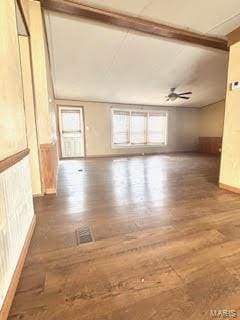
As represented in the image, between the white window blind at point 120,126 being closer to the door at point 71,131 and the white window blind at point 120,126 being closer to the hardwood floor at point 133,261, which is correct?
the door at point 71,131

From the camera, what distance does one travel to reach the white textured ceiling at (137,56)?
242cm

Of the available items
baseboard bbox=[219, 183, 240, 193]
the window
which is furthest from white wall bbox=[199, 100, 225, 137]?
baseboard bbox=[219, 183, 240, 193]

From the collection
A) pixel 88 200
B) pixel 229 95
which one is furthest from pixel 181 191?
pixel 229 95

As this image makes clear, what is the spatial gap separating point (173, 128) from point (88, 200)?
6926 millimetres

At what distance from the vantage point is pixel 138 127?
309 inches

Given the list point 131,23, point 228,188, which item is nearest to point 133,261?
point 228,188

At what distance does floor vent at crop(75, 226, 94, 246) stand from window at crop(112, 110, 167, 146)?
5924 millimetres

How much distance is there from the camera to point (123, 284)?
3.58 ft

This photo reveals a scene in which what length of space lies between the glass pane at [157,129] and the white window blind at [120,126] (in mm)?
1150

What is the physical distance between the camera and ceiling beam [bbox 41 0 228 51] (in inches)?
95.5

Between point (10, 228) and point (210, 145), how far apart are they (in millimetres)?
8673

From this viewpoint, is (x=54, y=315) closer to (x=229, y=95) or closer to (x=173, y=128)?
(x=229, y=95)

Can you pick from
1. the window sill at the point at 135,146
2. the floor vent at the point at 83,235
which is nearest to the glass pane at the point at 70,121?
the window sill at the point at 135,146

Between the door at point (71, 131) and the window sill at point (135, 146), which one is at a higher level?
the door at point (71, 131)
